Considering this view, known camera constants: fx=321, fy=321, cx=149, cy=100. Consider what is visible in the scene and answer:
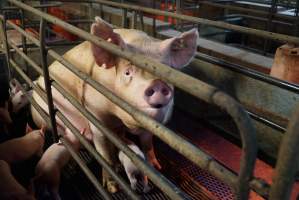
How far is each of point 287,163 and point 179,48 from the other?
121 cm

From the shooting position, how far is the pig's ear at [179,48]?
72.6 inches

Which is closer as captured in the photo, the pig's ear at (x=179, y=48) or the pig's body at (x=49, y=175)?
the pig's ear at (x=179, y=48)

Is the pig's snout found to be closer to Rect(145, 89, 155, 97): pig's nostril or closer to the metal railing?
Rect(145, 89, 155, 97): pig's nostril

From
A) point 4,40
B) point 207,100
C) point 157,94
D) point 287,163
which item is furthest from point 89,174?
point 4,40

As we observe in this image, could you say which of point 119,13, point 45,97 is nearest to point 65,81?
point 45,97

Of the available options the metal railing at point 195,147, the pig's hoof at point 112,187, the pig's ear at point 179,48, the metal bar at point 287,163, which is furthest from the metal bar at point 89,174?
the metal bar at point 287,163

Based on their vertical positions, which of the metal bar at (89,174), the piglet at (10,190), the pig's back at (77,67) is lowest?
the piglet at (10,190)

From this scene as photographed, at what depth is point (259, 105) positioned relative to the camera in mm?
2285

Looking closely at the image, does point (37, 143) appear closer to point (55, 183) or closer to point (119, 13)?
point (55, 183)

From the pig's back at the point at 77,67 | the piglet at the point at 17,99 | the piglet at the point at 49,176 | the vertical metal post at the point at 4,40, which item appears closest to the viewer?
the piglet at the point at 49,176

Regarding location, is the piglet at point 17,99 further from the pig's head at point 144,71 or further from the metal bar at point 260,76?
the metal bar at point 260,76

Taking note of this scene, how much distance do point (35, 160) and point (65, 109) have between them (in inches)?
20.3

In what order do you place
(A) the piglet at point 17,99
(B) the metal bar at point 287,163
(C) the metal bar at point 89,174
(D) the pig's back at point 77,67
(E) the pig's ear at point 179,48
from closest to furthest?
(B) the metal bar at point 287,163 → (C) the metal bar at point 89,174 → (E) the pig's ear at point 179,48 → (D) the pig's back at point 77,67 → (A) the piglet at point 17,99

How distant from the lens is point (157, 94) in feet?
5.06
